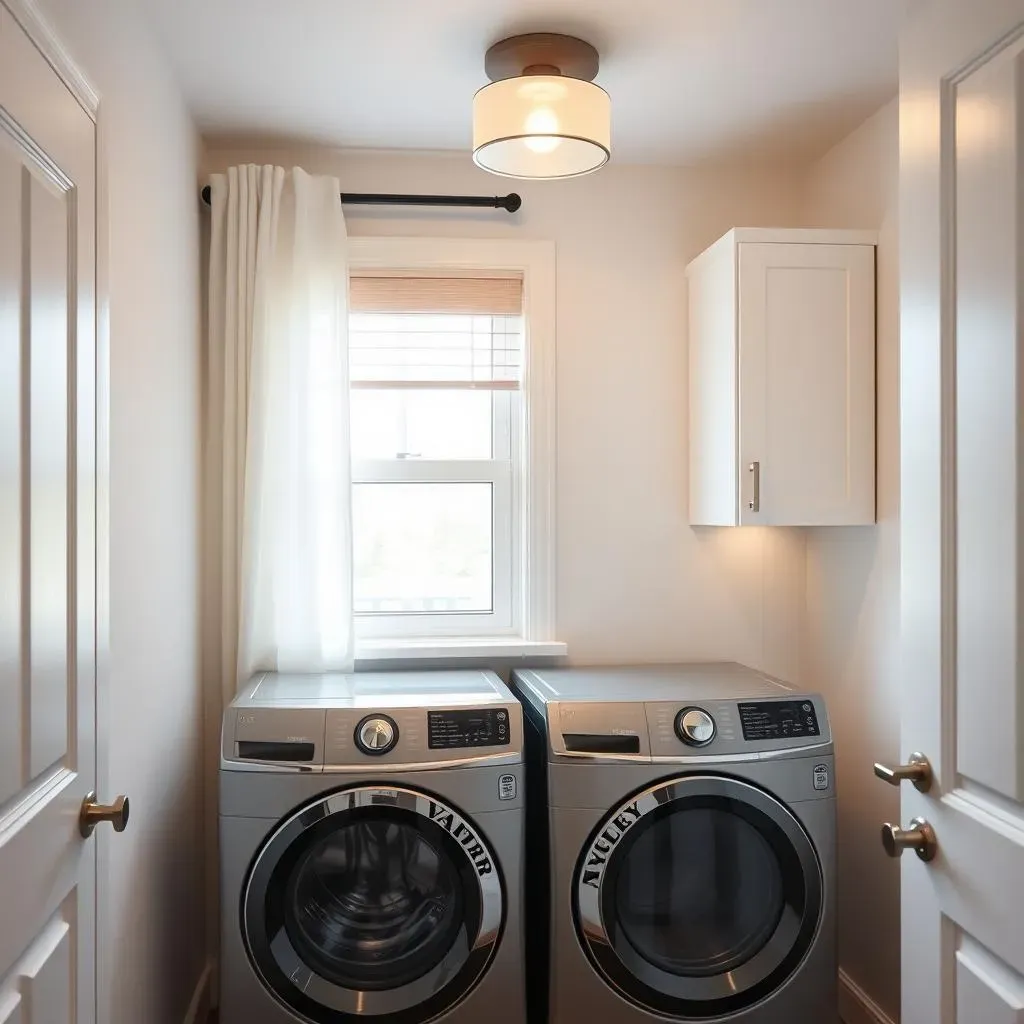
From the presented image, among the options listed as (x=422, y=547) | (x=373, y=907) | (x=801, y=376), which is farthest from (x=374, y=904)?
(x=801, y=376)

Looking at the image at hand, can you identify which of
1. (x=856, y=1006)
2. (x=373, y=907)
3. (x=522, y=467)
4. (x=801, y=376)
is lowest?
(x=856, y=1006)

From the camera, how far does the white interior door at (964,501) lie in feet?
3.78

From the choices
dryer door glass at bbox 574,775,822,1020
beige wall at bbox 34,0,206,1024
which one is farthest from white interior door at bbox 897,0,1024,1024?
beige wall at bbox 34,0,206,1024

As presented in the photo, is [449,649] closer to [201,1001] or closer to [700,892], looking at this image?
[700,892]

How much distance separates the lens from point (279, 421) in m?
2.63

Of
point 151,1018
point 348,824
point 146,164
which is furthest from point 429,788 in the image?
point 146,164

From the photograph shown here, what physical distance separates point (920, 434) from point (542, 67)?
4.23 ft

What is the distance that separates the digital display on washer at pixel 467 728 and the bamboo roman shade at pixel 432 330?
1065 millimetres

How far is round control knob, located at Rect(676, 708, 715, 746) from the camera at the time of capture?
2217 millimetres

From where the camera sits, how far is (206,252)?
2.74 metres

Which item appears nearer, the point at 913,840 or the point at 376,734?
the point at 913,840

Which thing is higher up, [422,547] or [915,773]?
[422,547]

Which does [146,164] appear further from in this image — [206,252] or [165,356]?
[206,252]

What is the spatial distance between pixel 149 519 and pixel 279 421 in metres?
0.65
